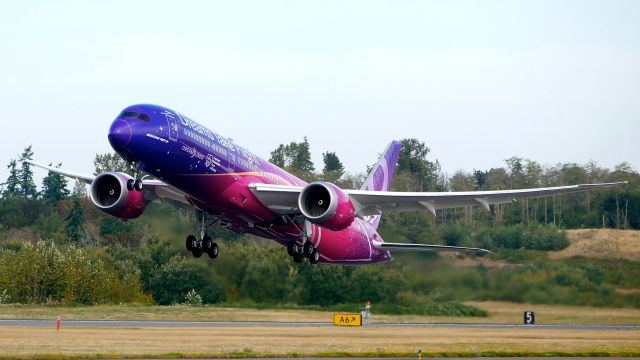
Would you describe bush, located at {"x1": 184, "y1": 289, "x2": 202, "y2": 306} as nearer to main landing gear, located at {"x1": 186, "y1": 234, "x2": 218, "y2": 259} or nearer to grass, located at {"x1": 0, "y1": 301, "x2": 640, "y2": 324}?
grass, located at {"x1": 0, "y1": 301, "x2": 640, "y2": 324}

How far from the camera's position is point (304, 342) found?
4744cm

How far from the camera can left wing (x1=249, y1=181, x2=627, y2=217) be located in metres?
44.7

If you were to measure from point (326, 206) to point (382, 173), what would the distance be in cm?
1451

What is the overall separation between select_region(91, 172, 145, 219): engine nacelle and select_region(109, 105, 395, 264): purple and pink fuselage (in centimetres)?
259

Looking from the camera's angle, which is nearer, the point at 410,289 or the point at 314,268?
the point at 410,289

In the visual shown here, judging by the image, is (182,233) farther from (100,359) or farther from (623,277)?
(623,277)

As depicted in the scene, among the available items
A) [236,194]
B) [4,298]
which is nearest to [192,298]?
[4,298]

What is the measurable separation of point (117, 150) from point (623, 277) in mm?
27986

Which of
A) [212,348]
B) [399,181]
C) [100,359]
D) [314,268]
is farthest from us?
[399,181]

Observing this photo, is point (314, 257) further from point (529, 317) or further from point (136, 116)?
point (529, 317)

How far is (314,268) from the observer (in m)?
59.9

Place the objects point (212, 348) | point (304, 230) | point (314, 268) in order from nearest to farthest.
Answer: point (212, 348) → point (304, 230) → point (314, 268)

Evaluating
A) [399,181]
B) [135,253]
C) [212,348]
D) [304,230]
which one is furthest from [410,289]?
[399,181]

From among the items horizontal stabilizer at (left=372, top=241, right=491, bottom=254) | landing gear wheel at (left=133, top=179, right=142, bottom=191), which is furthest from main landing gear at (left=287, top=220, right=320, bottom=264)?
landing gear wheel at (left=133, top=179, right=142, bottom=191)
